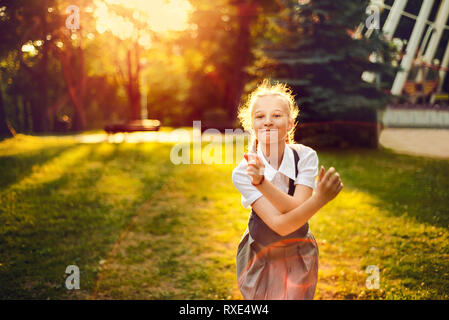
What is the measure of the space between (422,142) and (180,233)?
358cm

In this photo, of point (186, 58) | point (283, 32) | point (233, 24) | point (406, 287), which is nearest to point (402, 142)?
point (406, 287)

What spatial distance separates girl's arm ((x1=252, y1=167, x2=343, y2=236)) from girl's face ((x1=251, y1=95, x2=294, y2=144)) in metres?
0.29

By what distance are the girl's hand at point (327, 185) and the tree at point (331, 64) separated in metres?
7.07

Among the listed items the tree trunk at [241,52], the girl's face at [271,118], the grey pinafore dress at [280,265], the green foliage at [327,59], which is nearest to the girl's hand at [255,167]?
the girl's face at [271,118]

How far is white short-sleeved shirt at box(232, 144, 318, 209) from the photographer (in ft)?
5.17

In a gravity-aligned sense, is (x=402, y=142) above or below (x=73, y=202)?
above

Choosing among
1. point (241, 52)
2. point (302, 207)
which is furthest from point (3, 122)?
point (241, 52)

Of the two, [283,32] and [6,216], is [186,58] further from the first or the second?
[6,216]

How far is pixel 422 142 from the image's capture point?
14.9ft

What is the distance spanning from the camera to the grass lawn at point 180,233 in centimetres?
353

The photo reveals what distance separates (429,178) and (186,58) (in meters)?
21.3

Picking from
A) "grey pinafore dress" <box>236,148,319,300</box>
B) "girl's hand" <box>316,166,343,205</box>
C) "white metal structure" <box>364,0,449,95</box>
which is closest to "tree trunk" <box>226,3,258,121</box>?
"white metal structure" <box>364,0,449,95</box>

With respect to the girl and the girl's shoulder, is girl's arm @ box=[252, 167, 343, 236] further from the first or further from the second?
the girl's shoulder

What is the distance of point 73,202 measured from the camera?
18.7ft
